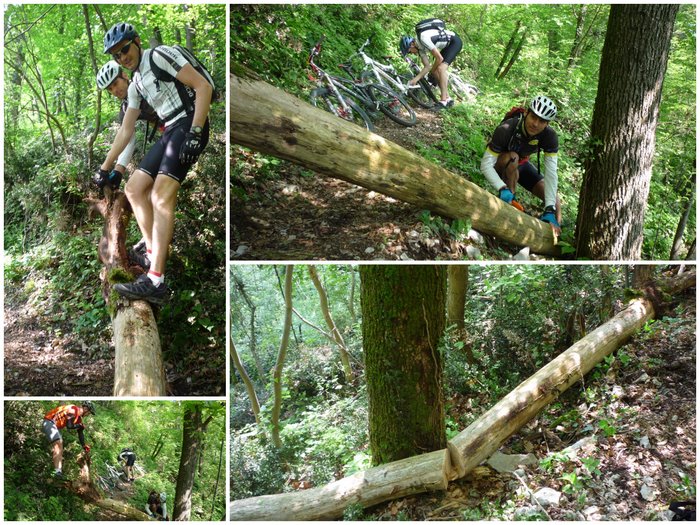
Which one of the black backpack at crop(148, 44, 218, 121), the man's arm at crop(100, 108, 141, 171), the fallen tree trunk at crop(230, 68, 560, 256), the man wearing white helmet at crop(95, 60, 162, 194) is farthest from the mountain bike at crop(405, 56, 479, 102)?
the man's arm at crop(100, 108, 141, 171)

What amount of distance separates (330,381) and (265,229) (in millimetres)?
2389

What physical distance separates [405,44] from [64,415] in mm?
5190

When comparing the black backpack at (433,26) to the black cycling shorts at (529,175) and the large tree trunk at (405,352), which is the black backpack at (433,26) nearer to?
the black cycling shorts at (529,175)

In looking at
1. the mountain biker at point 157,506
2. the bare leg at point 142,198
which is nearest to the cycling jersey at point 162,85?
the bare leg at point 142,198

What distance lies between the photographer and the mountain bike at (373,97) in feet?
20.2

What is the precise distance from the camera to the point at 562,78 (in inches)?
257

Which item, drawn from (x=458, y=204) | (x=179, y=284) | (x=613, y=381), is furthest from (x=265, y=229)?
(x=613, y=381)

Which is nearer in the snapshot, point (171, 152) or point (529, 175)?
point (171, 152)

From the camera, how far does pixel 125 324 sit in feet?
11.3

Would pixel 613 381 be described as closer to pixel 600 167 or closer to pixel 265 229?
pixel 600 167

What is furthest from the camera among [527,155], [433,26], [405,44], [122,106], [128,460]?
[405,44]

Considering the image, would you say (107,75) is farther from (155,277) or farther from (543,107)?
(543,107)

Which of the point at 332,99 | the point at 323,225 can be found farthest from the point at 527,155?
the point at 332,99

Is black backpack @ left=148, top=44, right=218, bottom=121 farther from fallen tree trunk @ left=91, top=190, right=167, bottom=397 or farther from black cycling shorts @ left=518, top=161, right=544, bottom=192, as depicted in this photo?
black cycling shorts @ left=518, top=161, right=544, bottom=192
